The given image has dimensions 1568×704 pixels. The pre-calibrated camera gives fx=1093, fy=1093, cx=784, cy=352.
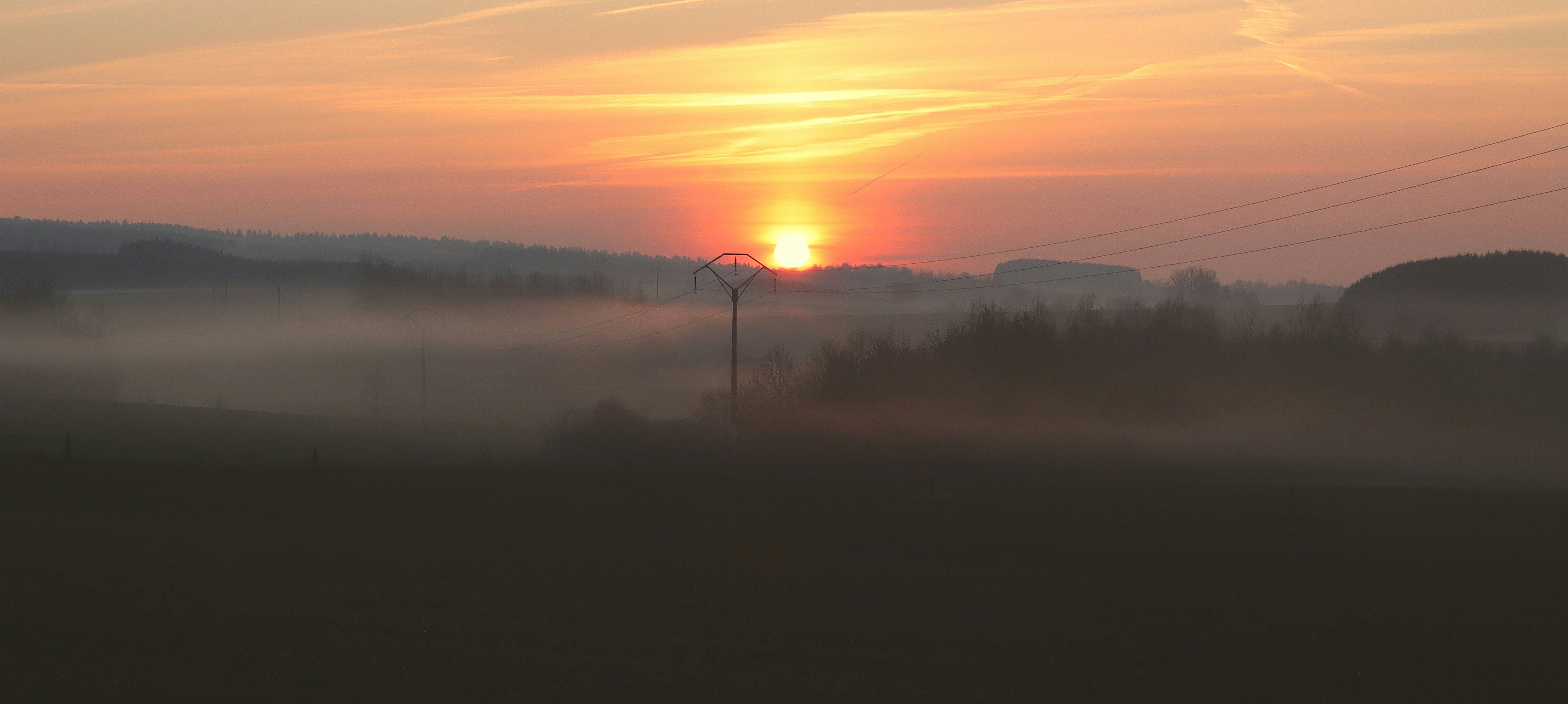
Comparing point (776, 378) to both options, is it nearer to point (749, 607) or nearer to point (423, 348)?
point (423, 348)

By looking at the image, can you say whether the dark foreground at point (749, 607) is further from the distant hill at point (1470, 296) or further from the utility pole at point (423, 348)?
the utility pole at point (423, 348)

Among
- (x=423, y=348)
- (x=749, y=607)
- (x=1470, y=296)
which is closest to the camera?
(x=749, y=607)

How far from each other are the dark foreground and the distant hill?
178 ft

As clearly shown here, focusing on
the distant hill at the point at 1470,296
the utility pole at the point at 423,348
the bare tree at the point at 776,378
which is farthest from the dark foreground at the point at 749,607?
the utility pole at the point at 423,348

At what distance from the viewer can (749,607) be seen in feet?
65.2

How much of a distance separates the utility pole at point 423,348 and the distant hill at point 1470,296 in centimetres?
7927

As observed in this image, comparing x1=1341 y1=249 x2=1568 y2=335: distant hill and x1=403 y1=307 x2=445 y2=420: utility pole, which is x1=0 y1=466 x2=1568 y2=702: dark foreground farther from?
x1=403 y1=307 x2=445 y2=420: utility pole

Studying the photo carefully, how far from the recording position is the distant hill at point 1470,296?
282ft

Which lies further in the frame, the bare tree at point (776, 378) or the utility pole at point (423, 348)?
the utility pole at point (423, 348)

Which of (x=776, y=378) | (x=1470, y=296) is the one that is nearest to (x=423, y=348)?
(x=776, y=378)

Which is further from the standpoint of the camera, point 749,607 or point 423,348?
point 423,348

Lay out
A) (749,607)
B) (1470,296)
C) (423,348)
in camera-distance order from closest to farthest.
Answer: (749,607) → (1470,296) → (423,348)

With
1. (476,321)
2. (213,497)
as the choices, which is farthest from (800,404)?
(476,321)

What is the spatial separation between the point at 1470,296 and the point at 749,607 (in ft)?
311
